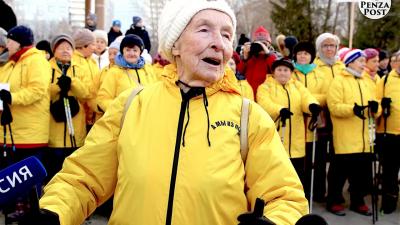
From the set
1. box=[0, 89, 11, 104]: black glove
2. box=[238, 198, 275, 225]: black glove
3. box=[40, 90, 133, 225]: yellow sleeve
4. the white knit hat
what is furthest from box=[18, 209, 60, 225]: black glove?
box=[0, 89, 11, 104]: black glove

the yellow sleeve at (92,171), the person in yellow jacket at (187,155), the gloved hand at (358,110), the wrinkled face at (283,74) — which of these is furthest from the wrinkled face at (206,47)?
the gloved hand at (358,110)

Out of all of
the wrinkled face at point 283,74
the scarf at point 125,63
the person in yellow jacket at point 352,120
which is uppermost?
the scarf at point 125,63

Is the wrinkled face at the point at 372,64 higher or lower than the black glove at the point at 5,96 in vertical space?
higher

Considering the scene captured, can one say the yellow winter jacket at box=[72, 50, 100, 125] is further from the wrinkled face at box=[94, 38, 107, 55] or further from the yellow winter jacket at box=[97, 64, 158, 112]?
the wrinkled face at box=[94, 38, 107, 55]

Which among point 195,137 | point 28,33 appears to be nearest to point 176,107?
point 195,137

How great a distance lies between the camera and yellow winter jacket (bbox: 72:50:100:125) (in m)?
6.01

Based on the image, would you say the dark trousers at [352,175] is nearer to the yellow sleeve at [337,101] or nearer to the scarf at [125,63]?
the yellow sleeve at [337,101]

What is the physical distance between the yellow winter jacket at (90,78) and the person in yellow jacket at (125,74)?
1.01ft

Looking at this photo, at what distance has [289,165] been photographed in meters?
2.08

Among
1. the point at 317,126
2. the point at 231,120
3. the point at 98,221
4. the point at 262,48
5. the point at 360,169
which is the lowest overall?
the point at 98,221

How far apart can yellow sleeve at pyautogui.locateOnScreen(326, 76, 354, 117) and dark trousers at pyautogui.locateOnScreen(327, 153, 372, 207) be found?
1.95 feet

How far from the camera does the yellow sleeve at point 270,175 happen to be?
1.97 m

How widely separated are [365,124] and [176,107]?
478 centimetres

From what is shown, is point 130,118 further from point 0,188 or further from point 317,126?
point 317,126
